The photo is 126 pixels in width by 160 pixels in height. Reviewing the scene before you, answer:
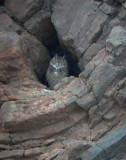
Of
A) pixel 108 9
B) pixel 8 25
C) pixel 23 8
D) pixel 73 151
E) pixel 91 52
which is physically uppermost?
pixel 108 9

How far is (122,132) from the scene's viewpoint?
6.62 metres

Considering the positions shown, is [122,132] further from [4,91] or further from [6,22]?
[6,22]

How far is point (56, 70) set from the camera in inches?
372

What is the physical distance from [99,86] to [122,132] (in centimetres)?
113

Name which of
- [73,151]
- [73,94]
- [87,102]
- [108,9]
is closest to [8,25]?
[108,9]

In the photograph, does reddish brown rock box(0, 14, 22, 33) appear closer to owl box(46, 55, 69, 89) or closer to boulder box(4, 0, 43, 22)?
boulder box(4, 0, 43, 22)

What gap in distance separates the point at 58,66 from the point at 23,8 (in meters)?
1.48

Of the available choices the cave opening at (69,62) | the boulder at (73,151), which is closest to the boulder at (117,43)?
the cave opening at (69,62)

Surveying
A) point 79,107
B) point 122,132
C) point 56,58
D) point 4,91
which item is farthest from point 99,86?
point 56,58

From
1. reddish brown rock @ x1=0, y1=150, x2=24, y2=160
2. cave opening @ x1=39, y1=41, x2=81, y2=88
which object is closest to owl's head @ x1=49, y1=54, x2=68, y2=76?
cave opening @ x1=39, y1=41, x2=81, y2=88

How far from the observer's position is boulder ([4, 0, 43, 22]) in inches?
386

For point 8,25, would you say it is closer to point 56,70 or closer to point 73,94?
point 56,70

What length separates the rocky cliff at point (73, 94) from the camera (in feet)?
23.6

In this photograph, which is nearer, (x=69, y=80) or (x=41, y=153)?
(x=41, y=153)
